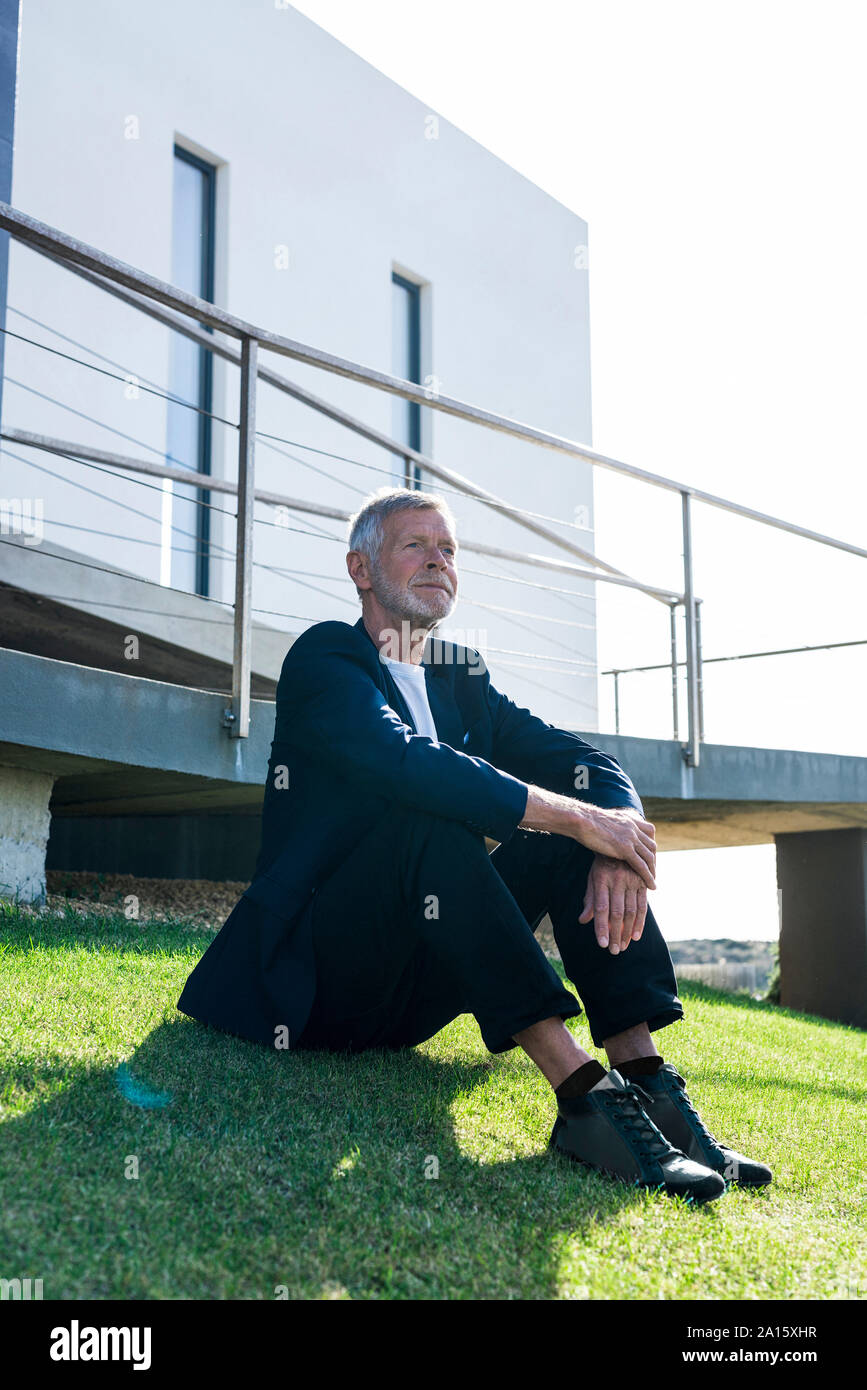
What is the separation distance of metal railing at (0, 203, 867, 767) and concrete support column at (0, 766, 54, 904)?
0.62 meters

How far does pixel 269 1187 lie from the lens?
1653mm

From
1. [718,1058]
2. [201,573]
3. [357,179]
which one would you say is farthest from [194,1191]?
[357,179]

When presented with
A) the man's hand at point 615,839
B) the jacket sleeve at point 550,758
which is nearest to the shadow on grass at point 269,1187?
the man's hand at point 615,839

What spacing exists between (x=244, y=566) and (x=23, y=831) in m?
1.03

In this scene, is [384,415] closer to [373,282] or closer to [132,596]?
[373,282]

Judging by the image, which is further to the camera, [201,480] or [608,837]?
[201,480]

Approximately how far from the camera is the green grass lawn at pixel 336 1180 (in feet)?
4.71

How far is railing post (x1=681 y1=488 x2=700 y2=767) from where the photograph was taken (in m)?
5.02

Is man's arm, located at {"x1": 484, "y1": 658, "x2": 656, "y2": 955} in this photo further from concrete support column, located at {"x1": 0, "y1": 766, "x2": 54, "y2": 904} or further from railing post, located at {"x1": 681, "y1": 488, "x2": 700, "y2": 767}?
railing post, located at {"x1": 681, "y1": 488, "x2": 700, "y2": 767}

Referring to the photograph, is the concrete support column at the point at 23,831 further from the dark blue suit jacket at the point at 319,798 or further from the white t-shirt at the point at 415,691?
the white t-shirt at the point at 415,691

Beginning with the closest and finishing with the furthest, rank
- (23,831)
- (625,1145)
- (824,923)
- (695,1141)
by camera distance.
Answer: (625,1145)
(695,1141)
(23,831)
(824,923)

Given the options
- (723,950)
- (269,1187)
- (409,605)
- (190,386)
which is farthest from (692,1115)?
(723,950)

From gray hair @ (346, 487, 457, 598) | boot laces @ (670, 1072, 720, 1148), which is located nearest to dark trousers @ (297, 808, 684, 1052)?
boot laces @ (670, 1072, 720, 1148)

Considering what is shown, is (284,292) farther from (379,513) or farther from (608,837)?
(608,837)
